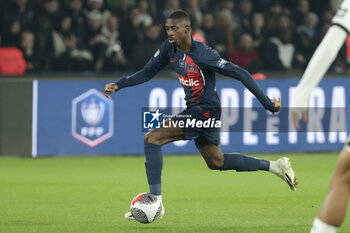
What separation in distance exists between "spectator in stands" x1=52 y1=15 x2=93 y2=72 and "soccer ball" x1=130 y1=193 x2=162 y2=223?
8.08 metres

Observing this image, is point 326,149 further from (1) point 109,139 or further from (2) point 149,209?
(2) point 149,209

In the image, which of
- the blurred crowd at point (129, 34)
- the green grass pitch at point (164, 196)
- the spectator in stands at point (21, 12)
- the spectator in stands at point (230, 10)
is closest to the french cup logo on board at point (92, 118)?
the green grass pitch at point (164, 196)

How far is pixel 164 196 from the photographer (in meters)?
9.58

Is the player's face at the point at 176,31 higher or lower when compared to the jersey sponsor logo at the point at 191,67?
higher

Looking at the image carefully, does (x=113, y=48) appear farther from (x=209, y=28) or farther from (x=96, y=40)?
(x=209, y=28)

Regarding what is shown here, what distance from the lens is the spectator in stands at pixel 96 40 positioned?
15578 mm

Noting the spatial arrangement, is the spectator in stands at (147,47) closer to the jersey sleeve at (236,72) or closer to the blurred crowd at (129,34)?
the blurred crowd at (129,34)

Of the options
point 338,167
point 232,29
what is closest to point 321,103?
point 232,29

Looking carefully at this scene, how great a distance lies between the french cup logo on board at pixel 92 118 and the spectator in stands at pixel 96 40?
5.71 feet

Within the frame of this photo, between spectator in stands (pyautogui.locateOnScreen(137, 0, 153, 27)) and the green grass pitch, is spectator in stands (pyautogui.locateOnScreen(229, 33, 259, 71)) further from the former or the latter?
the green grass pitch

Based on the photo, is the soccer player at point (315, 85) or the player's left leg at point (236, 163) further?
the player's left leg at point (236, 163)

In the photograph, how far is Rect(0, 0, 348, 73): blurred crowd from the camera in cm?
1526

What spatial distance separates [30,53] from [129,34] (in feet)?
6.48

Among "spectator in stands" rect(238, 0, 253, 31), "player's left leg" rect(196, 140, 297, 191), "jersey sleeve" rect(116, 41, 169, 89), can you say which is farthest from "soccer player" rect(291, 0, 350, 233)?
"spectator in stands" rect(238, 0, 253, 31)
